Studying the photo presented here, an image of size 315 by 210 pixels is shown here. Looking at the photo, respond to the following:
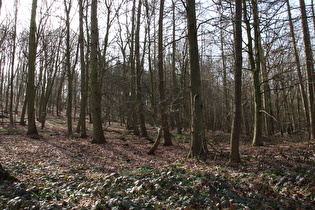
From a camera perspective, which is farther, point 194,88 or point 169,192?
point 194,88

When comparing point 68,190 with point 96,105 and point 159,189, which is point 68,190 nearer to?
point 159,189

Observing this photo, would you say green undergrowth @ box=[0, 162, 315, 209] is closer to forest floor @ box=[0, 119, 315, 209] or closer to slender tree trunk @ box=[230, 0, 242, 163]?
forest floor @ box=[0, 119, 315, 209]

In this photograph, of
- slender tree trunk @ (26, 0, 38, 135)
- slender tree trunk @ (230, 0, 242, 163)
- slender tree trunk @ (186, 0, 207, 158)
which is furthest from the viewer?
slender tree trunk @ (26, 0, 38, 135)

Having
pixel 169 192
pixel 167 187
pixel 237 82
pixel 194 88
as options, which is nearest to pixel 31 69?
pixel 194 88

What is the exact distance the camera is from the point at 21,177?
535 cm

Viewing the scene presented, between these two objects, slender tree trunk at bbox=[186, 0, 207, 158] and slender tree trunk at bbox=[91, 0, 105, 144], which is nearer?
slender tree trunk at bbox=[186, 0, 207, 158]

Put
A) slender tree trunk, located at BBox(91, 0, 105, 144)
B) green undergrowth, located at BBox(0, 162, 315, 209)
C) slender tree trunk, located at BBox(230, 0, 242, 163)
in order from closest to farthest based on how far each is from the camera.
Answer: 1. green undergrowth, located at BBox(0, 162, 315, 209)
2. slender tree trunk, located at BBox(230, 0, 242, 163)
3. slender tree trunk, located at BBox(91, 0, 105, 144)

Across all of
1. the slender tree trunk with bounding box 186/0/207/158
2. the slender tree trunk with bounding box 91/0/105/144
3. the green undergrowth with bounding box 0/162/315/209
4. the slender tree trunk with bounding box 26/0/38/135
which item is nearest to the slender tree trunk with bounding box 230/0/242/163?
the slender tree trunk with bounding box 186/0/207/158

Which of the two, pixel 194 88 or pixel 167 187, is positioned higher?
pixel 194 88

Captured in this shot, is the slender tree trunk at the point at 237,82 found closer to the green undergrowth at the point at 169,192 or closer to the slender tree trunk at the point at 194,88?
the slender tree trunk at the point at 194,88

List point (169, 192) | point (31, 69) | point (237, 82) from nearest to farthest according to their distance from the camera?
point (169, 192) → point (237, 82) → point (31, 69)

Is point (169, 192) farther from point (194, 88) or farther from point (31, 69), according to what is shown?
point (31, 69)

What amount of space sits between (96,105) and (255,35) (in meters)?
9.32

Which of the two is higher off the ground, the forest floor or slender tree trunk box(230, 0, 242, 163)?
slender tree trunk box(230, 0, 242, 163)
